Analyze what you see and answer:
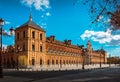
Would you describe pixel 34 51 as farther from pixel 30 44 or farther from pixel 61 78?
pixel 61 78

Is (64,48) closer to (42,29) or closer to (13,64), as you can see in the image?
(42,29)

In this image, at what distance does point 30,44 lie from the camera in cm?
7938

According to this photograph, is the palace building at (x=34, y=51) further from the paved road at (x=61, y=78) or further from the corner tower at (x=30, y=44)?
the paved road at (x=61, y=78)

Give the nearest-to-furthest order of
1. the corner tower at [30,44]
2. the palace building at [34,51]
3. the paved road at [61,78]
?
1. the paved road at [61,78]
2. the corner tower at [30,44]
3. the palace building at [34,51]

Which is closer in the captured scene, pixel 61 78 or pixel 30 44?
pixel 61 78

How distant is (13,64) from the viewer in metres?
82.4

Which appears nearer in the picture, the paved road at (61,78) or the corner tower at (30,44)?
the paved road at (61,78)

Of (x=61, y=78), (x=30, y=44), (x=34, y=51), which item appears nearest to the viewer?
(x=61, y=78)

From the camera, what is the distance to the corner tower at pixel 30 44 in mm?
77375

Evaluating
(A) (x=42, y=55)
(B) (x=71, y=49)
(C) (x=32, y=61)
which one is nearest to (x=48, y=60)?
(A) (x=42, y=55)

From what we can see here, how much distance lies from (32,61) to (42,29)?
1366cm

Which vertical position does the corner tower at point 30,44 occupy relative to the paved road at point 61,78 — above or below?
above

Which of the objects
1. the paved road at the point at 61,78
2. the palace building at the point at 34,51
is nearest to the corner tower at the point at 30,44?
the palace building at the point at 34,51

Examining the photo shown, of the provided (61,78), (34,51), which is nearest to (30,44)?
(34,51)
